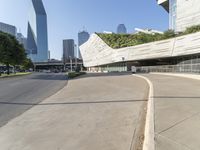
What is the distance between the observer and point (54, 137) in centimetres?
576

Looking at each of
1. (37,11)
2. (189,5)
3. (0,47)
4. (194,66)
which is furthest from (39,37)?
(194,66)

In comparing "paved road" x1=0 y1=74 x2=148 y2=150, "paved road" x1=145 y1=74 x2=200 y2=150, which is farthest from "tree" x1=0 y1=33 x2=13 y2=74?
"paved road" x1=145 y1=74 x2=200 y2=150

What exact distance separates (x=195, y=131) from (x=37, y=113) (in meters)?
6.09

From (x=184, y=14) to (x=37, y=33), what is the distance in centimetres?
12471

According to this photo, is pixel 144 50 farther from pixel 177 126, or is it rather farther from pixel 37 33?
pixel 37 33

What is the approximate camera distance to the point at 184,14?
44.4m

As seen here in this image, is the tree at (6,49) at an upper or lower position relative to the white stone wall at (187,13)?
lower

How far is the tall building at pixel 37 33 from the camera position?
152625 millimetres

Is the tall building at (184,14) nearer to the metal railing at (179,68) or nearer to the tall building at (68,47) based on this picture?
the metal railing at (179,68)

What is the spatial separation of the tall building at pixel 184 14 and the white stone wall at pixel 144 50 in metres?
10.2

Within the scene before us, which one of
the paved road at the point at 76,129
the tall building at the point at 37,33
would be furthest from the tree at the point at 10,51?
the tall building at the point at 37,33

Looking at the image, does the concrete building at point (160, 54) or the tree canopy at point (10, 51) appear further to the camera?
the tree canopy at point (10, 51)

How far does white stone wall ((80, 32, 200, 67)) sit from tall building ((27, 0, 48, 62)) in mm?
78044

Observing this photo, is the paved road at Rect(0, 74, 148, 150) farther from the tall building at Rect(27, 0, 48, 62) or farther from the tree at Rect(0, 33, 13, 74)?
the tall building at Rect(27, 0, 48, 62)
